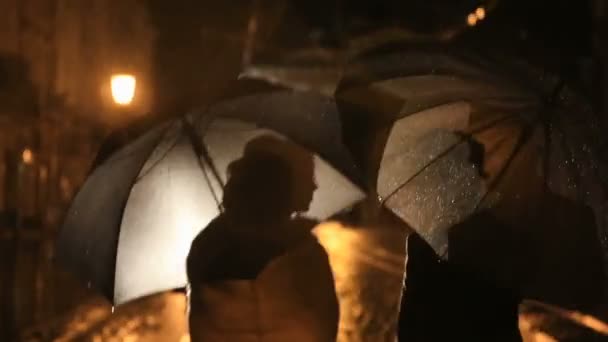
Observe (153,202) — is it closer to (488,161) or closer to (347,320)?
(488,161)

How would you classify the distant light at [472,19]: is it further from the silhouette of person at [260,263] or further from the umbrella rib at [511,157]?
the silhouette of person at [260,263]

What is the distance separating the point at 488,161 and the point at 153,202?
1.99 metres

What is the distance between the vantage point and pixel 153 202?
4.68 meters

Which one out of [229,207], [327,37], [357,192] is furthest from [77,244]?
[327,37]

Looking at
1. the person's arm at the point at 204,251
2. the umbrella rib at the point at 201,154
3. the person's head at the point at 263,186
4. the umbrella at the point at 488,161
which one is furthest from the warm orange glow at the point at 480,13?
the person's arm at the point at 204,251

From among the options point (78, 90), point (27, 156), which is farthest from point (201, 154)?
point (78, 90)

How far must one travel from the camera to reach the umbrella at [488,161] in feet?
13.0

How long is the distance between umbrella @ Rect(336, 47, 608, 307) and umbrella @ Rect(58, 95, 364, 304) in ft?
1.25

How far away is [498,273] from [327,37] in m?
14.3

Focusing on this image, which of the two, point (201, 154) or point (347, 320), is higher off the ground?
point (201, 154)

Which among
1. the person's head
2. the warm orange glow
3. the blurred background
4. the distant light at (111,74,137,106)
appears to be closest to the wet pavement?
the blurred background

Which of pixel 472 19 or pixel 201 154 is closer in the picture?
pixel 201 154

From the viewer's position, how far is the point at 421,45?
423 cm

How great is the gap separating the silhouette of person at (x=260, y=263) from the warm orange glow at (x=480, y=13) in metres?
8.74
